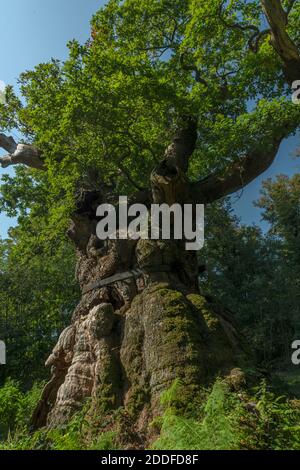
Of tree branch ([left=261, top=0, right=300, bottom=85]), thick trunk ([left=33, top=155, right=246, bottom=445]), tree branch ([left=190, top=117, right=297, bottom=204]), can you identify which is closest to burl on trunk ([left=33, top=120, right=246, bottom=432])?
thick trunk ([left=33, top=155, right=246, bottom=445])

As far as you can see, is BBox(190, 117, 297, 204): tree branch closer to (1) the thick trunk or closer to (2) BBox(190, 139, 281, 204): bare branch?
(2) BBox(190, 139, 281, 204): bare branch

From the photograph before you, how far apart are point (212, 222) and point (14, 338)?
12340 millimetres

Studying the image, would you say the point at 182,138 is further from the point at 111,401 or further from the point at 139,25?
the point at 111,401

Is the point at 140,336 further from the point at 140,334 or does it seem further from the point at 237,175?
the point at 237,175

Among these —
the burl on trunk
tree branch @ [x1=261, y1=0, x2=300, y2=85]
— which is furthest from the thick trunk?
tree branch @ [x1=261, y1=0, x2=300, y2=85]

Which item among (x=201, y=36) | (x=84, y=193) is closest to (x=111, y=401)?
(x=84, y=193)

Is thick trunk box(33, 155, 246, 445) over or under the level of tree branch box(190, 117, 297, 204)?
under

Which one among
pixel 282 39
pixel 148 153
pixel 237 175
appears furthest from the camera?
pixel 148 153

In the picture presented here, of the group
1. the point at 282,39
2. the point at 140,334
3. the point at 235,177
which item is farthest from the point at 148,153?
the point at 140,334

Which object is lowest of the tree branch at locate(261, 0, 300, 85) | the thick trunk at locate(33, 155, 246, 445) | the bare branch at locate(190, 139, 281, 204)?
the thick trunk at locate(33, 155, 246, 445)

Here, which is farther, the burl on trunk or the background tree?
the background tree

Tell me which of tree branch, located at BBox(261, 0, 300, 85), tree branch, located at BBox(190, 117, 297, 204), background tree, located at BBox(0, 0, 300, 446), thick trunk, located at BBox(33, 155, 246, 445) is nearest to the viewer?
thick trunk, located at BBox(33, 155, 246, 445)

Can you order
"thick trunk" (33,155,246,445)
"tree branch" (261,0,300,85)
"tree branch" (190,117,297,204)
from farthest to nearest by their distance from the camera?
"tree branch" (190,117,297,204), "tree branch" (261,0,300,85), "thick trunk" (33,155,246,445)

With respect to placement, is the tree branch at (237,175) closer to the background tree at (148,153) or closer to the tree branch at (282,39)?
the background tree at (148,153)
